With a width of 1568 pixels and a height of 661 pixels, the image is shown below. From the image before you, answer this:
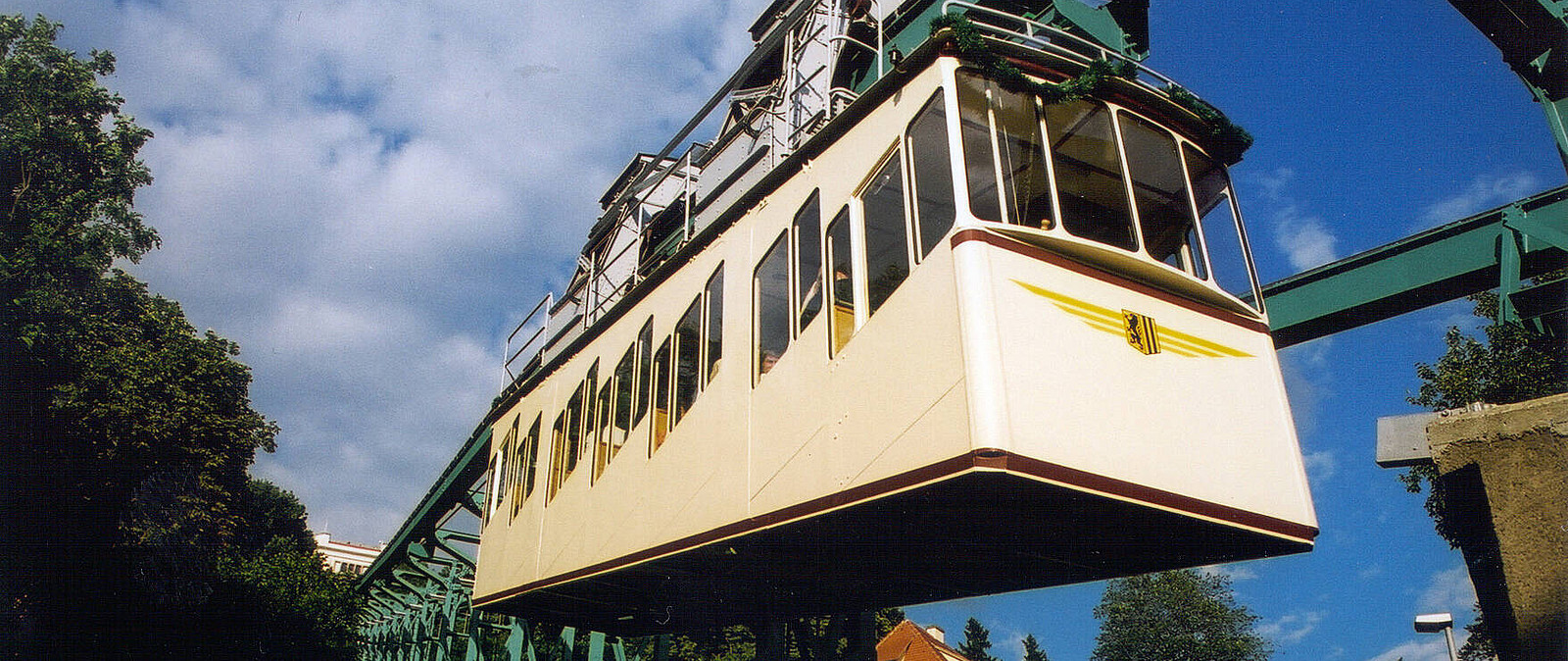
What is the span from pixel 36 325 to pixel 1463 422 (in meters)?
20.1

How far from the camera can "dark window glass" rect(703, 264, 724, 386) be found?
240 inches

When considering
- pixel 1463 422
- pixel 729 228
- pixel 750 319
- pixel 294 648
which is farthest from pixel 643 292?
pixel 294 648

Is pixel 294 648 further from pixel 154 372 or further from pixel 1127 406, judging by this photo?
pixel 1127 406

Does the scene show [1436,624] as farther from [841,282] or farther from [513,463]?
[513,463]

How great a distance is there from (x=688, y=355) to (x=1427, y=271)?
6.49m

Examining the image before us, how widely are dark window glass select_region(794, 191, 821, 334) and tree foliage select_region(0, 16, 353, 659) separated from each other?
14291 mm

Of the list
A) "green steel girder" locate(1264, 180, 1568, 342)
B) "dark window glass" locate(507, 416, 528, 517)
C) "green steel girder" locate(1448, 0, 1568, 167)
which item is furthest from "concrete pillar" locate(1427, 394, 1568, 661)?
"dark window glass" locate(507, 416, 528, 517)

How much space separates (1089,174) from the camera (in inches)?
191

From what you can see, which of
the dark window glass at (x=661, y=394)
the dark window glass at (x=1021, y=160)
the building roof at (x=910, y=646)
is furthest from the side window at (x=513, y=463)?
the building roof at (x=910, y=646)

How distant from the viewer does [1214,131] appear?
5305 millimetres

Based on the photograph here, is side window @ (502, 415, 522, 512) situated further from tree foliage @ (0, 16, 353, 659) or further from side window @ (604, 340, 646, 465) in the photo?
tree foliage @ (0, 16, 353, 659)

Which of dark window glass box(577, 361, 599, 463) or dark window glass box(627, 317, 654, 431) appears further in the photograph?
dark window glass box(577, 361, 599, 463)

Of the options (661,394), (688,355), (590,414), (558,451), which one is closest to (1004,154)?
(688,355)

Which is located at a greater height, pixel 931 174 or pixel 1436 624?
pixel 931 174
